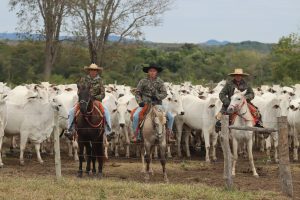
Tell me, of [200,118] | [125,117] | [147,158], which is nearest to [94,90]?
[147,158]

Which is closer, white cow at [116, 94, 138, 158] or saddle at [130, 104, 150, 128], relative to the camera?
saddle at [130, 104, 150, 128]

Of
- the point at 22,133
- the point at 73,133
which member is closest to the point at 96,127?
the point at 73,133

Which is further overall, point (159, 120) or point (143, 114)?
point (143, 114)

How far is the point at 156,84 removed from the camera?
1564cm

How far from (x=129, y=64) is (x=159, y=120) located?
169ft

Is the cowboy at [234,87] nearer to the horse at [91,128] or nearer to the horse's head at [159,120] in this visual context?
the horse's head at [159,120]

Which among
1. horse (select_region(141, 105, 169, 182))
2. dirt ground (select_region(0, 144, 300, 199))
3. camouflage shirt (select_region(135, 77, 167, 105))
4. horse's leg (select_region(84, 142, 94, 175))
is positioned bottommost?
dirt ground (select_region(0, 144, 300, 199))

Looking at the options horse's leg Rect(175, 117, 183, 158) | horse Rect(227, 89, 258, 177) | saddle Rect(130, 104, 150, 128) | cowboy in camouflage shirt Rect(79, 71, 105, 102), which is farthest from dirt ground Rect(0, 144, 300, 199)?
cowboy in camouflage shirt Rect(79, 71, 105, 102)

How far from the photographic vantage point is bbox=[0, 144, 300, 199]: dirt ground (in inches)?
597

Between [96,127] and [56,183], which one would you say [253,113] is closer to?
[96,127]

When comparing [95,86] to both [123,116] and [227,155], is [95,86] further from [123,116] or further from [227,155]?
[123,116]

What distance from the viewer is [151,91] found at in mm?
15570

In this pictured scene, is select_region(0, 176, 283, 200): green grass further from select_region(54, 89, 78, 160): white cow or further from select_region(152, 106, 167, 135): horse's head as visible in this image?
select_region(54, 89, 78, 160): white cow

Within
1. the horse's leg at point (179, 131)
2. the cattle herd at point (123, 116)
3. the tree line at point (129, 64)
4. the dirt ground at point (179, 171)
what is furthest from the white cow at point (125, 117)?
the tree line at point (129, 64)
